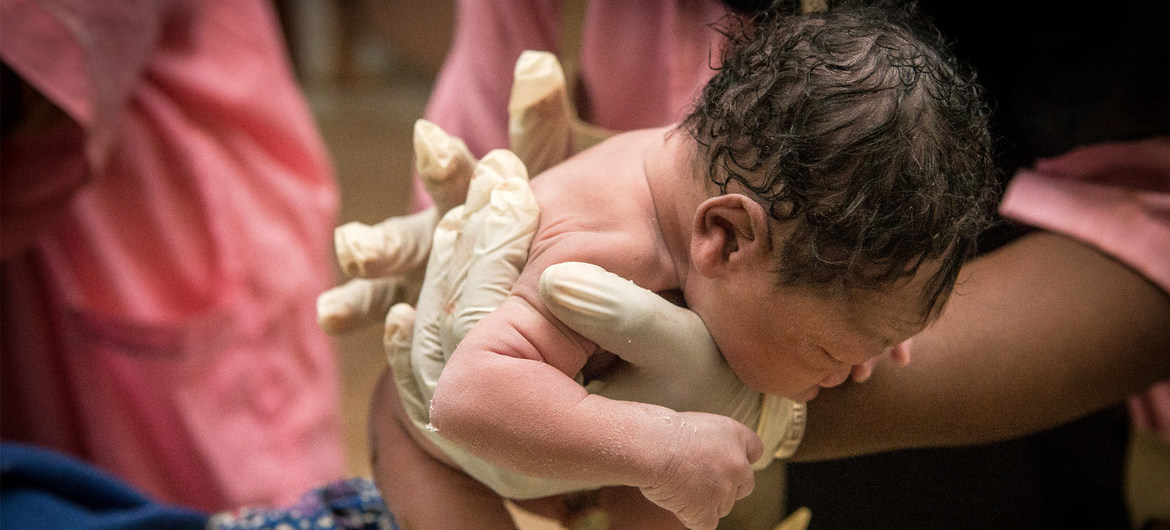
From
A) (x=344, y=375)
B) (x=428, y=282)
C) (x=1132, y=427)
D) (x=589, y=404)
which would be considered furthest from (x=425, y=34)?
(x=1132, y=427)

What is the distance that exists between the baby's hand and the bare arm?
152 mm

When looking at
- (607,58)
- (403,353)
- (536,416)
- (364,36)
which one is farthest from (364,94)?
(536,416)

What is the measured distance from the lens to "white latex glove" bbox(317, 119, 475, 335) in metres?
0.49

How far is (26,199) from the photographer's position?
0.95 metres

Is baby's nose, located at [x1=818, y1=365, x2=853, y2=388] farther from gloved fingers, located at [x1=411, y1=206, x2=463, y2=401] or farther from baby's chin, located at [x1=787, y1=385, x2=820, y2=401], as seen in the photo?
gloved fingers, located at [x1=411, y1=206, x2=463, y2=401]

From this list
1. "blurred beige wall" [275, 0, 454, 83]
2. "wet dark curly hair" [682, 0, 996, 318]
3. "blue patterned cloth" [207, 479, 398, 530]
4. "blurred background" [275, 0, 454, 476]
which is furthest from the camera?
"blurred beige wall" [275, 0, 454, 83]

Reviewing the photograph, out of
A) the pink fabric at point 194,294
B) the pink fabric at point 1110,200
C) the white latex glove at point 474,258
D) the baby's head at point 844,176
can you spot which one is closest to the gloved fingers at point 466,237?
the white latex glove at point 474,258

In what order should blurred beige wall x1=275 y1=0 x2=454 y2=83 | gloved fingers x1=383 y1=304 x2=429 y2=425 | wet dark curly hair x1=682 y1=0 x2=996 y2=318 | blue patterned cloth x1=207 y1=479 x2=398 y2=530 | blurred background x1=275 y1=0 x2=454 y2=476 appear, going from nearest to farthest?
wet dark curly hair x1=682 y1=0 x2=996 y2=318 → gloved fingers x1=383 y1=304 x2=429 y2=425 → blue patterned cloth x1=207 y1=479 x2=398 y2=530 → blurred background x1=275 y1=0 x2=454 y2=476 → blurred beige wall x1=275 y1=0 x2=454 y2=83

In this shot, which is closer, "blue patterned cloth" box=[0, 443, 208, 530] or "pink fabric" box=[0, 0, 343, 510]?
"blue patterned cloth" box=[0, 443, 208, 530]

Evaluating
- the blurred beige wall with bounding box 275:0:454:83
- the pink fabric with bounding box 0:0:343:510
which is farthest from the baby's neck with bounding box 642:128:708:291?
the pink fabric with bounding box 0:0:343:510

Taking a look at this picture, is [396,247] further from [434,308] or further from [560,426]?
[560,426]

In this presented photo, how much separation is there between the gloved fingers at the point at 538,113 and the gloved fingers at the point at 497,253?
0.16ft

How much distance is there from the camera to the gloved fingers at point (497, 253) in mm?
426

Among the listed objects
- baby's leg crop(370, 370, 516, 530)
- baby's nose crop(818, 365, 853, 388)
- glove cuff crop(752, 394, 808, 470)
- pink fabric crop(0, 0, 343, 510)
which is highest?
baby's nose crop(818, 365, 853, 388)
